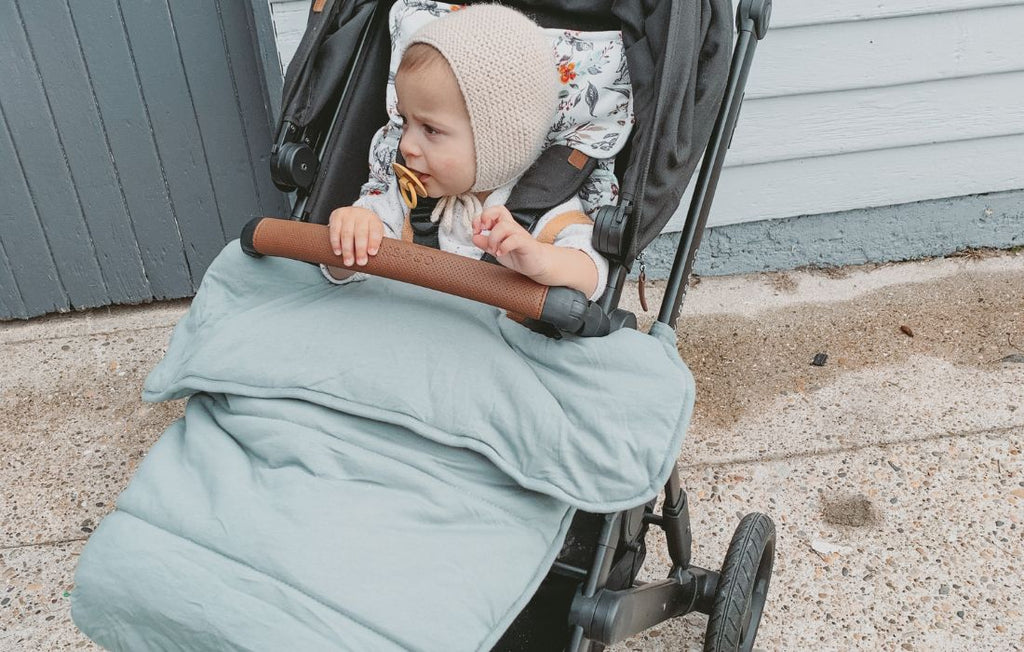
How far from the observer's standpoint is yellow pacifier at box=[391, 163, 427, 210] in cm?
166

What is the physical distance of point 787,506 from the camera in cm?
259

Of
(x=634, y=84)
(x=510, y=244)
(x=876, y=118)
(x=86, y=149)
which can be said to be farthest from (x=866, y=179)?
(x=86, y=149)

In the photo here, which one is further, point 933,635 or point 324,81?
point 933,635

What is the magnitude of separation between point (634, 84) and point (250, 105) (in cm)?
186

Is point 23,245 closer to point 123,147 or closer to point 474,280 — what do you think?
→ point 123,147

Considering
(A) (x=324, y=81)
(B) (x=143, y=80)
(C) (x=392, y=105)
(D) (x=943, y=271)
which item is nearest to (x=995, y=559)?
(D) (x=943, y=271)

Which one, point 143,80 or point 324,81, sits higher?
point 324,81

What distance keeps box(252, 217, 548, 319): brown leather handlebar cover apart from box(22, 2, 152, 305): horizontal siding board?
2007 mm

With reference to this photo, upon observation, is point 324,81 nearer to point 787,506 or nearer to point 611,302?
point 611,302

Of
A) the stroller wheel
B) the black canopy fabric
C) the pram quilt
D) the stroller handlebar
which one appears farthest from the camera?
the stroller wheel

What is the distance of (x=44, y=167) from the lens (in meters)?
3.24

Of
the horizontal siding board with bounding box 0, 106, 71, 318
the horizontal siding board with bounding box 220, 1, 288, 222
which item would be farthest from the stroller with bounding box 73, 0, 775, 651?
the horizontal siding board with bounding box 0, 106, 71, 318

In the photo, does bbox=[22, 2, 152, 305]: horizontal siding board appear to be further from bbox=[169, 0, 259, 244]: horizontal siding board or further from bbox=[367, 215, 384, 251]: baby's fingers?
bbox=[367, 215, 384, 251]: baby's fingers

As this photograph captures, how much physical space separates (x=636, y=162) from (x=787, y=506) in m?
1.37
